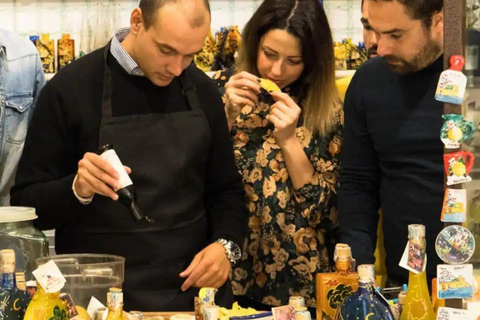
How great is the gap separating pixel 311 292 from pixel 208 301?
1095mm

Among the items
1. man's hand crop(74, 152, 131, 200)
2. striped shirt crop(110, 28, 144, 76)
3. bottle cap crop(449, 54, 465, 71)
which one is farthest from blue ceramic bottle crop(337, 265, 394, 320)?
striped shirt crop(110, 28, 144, 76)

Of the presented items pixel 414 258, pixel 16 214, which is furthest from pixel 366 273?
pixel 16 214

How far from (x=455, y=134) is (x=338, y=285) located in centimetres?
45

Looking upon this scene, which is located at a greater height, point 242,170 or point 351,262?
point 242,170

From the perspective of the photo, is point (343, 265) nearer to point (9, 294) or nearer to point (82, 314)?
point (82, 314)

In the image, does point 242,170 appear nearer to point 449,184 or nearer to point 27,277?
point 27,277

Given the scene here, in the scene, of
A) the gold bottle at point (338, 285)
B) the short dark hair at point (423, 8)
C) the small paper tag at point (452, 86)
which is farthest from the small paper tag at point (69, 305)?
the short dark hair at point (423, 8)

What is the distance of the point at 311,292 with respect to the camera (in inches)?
106

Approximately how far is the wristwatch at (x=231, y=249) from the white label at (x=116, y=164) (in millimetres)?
541

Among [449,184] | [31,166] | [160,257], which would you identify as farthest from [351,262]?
[31,166]

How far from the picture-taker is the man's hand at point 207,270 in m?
2.22

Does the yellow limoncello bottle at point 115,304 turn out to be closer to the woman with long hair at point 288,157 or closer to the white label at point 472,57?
the white label at point 472,57

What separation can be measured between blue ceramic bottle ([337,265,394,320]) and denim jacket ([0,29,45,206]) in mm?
1460

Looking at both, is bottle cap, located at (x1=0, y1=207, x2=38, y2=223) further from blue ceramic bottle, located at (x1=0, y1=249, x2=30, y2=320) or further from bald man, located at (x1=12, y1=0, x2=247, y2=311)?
blue ceramic bottle, located at (x1=0, y1=249, x2=30, y2=320)
